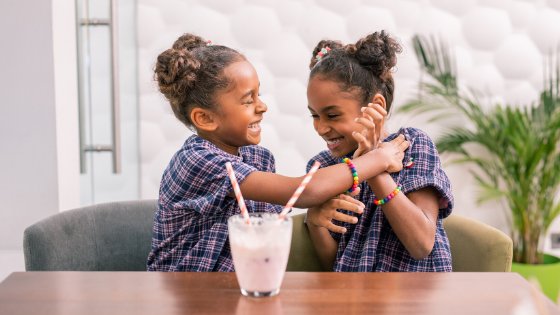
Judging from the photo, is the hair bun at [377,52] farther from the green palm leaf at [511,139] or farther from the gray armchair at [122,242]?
the green palm leaf at [511,139]

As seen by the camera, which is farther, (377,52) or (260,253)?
(377,52)

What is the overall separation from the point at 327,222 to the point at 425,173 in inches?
10.9

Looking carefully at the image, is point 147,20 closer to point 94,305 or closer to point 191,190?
point 191,190

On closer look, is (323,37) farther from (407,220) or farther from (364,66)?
(407,220)

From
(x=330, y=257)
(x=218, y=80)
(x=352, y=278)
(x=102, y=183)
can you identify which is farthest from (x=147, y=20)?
(x=352, y=278)

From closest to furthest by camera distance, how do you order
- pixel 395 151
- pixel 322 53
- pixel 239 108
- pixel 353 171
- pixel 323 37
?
pixel 353 171, pixel 395 151, pixel 239 108, pixel 322 53, pixel 323 37

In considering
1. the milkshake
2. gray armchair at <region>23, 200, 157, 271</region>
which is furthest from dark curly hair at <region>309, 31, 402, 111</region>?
the milkshake

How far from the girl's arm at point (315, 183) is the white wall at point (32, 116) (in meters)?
1.15

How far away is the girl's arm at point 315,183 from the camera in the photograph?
1335 mm

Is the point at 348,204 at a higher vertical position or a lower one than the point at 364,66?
lower

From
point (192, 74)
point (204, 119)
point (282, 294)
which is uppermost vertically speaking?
point (192, 74)

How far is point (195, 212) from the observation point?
149cm

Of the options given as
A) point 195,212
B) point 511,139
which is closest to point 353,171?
point 195,212

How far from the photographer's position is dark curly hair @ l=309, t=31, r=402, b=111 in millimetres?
1612
